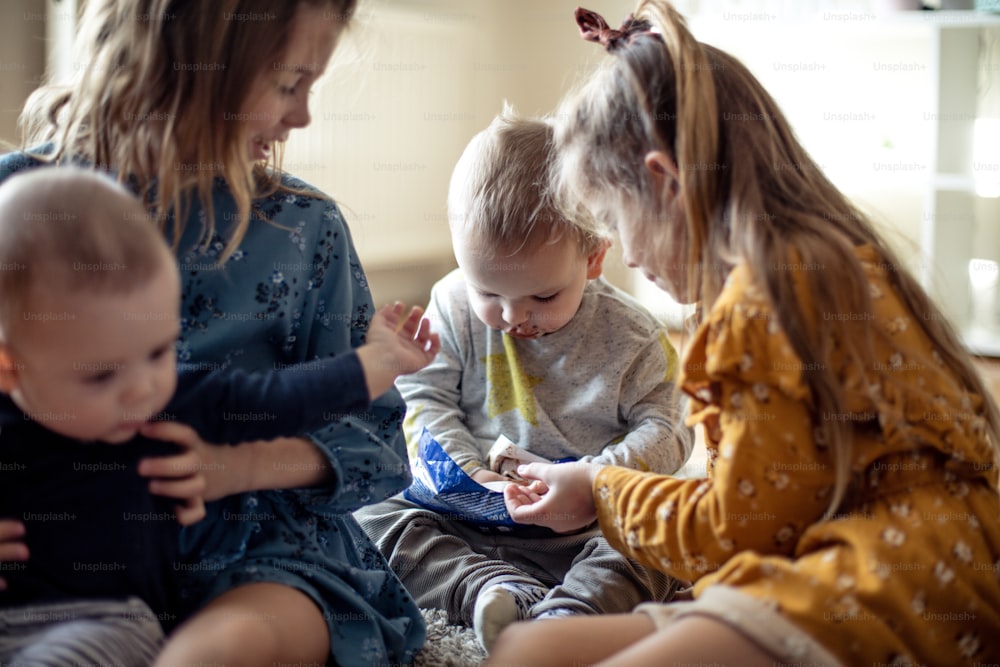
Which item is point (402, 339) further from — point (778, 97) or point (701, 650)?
point (778, 97)

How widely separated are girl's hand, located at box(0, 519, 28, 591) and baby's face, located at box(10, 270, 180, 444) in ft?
0.29

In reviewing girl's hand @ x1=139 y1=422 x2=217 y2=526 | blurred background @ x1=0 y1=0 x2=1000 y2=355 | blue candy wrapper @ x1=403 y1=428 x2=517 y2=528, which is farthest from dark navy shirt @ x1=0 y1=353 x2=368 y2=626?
blurred background @ x1=0 y1=0 x2=1000 y2=355

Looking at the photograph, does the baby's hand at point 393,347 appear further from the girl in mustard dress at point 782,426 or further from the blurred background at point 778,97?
the blurred background at point 778,97

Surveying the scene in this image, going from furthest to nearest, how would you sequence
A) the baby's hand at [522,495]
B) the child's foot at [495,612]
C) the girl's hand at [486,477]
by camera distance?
the girl's hand at [486,477] < the baby's hand at [522,495] < the child's foot at [495,612]

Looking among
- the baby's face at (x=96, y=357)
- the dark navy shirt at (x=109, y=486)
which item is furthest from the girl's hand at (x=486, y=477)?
the baby's face at (x=96, y=357)

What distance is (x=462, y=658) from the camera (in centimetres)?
116

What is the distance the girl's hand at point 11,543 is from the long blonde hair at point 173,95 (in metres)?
0.30

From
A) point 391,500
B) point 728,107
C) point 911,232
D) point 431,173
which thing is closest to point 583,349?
point 391,500

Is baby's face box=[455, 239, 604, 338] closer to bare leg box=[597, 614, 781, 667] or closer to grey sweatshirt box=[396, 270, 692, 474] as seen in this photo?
grey sweatshirt box=[396, 270, 692, 474]

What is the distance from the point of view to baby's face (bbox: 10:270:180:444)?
31.3 inches

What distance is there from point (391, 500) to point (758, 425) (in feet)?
2.19

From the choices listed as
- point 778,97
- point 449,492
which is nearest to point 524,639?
point 449,492

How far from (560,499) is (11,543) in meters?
0.57

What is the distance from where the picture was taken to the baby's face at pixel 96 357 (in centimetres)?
80
